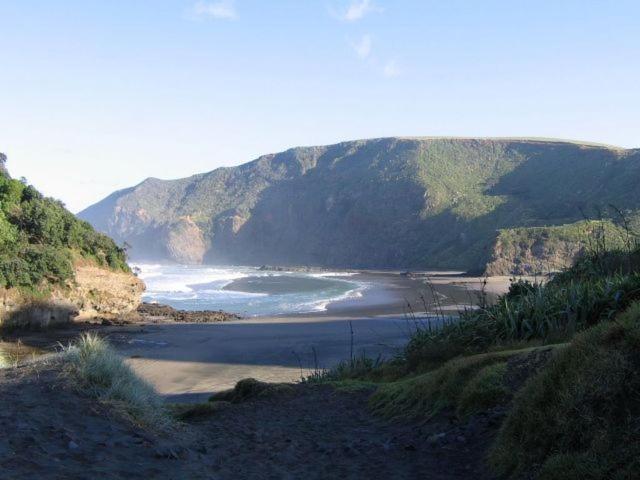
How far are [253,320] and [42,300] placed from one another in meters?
11.0

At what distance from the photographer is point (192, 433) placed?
6297 mm

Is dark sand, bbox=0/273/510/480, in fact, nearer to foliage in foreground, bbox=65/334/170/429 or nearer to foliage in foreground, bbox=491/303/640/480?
foliage in foreground, bbox=65/334/170/429

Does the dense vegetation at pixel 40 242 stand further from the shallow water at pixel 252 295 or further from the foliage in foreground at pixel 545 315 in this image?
the foliage in foreground at pixel 545 315

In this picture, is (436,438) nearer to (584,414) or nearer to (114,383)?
(584,414)

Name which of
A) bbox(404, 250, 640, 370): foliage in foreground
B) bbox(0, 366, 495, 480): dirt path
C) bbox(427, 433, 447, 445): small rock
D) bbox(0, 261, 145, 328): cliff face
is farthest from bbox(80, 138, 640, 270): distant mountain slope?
bbox(427, 433, 447, 445): small rock

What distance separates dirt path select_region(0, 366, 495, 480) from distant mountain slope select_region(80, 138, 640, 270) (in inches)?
2687

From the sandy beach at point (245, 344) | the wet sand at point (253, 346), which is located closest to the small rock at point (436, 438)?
the wet sand at point (253, 346)

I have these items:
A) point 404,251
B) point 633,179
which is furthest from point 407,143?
point 633,179

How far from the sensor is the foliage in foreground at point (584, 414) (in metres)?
3.56

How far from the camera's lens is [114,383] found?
19.8 ft

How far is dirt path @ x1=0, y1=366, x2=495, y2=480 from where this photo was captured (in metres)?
4.18

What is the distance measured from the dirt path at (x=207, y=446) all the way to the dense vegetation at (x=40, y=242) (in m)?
22.2

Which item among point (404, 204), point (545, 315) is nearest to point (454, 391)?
point (545, 315)

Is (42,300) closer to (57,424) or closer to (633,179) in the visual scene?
(57,424)
